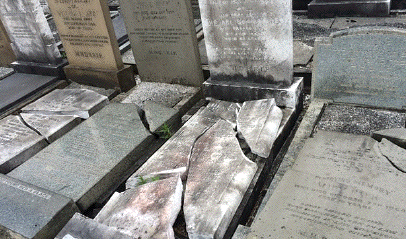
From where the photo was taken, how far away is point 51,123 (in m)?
3.59

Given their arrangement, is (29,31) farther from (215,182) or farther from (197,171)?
(215,182)

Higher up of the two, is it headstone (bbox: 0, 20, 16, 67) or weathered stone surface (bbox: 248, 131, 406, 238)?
headstone (bbox: 0, 20, 16, 67)

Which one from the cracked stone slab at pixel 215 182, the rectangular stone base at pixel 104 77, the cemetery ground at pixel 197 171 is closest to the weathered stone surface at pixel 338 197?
the cemetery ground at pixel 197 171

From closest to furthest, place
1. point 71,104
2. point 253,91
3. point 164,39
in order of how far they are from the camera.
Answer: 1. point 253,91
2. point 71,104
3. point 164,39

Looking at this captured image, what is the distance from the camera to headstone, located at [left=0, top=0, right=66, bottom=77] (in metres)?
4.54

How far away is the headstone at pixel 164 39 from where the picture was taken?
383 centimetres

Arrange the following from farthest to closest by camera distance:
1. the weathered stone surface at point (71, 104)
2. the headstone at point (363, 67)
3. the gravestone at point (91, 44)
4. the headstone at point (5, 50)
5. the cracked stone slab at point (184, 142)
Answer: the headstone at point (5, 50), the gravestone at point (91, 44), the weathered stone surface at point (71, 104), the headstone at point (363, 67), the cracked stone slab at point (184, 142)

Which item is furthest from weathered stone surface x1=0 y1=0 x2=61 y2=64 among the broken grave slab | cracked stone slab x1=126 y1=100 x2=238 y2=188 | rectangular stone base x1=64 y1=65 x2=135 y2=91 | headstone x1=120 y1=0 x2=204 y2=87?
cracked stone slab x1=126 y1=100 x2=238 y2=188

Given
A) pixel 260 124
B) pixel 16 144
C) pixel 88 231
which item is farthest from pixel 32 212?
pixel 260 124

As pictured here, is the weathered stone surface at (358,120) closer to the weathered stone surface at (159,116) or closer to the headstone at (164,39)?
the weathered stone surface at (159,116)

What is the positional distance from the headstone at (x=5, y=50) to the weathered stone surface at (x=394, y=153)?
17.8 feet

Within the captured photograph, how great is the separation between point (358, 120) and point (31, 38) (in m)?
4.24

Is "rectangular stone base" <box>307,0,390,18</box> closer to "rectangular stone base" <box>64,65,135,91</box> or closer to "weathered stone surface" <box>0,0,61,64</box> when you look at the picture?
"rectangular stone base" <box>64,65,135,91</box>

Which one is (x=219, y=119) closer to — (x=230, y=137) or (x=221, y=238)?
(x=230, y=137)
